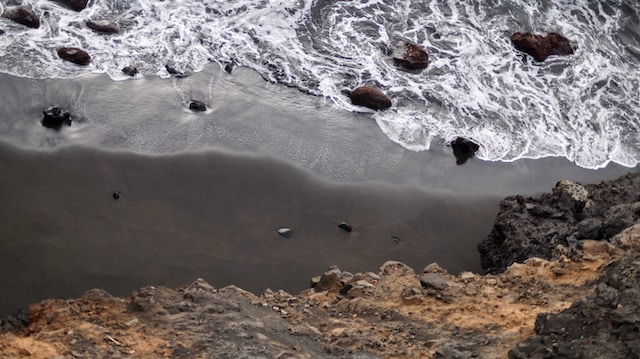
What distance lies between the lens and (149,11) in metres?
14.2

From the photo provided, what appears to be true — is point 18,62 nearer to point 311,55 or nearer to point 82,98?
point 82,98

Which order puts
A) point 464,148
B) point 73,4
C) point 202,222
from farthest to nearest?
point 73,4
point 464,148
point 202,222

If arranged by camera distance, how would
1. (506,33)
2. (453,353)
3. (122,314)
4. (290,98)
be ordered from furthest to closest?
(506,33) < (290,98) < (122,314) < (453,353)

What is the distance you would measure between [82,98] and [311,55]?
4179 mm

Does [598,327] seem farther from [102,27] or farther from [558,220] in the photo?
[102,27]

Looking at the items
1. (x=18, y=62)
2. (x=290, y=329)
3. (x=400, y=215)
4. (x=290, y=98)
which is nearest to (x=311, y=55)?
(x=290, y=98)

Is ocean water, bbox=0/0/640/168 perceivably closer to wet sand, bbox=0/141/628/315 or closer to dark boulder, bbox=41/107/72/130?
dark boulder, bbox=41/107/72/130

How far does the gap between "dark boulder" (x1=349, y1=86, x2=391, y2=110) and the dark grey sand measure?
373 millimetres

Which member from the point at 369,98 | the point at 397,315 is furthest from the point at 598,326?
the point at 369,98

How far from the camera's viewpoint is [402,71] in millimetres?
13938

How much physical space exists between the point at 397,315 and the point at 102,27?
7812 mm

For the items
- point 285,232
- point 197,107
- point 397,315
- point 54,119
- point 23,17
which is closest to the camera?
point 397,315

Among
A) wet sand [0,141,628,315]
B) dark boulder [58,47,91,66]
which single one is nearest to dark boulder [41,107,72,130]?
wet sand [0,141,628,315]

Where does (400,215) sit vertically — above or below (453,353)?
below
